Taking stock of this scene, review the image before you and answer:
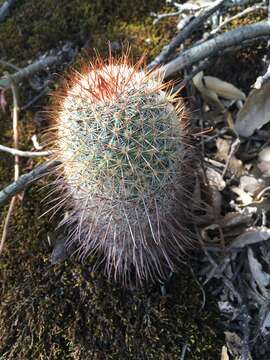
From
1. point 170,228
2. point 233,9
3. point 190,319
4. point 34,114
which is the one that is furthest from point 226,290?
point 233,9

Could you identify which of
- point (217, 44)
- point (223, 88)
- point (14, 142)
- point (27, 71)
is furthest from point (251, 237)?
point (27, 71)

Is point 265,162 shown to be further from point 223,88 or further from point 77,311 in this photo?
point 77,311

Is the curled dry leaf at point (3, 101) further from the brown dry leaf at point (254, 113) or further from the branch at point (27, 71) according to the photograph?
the brown dry leaf at point (254, 113)

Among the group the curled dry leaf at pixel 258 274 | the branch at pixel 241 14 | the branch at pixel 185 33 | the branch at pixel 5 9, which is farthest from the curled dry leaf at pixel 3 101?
the curled dry leaf at pixel 258 274

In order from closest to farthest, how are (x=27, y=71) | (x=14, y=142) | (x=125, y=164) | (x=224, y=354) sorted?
1. (x=125, y=164)
2. (x=224, y=354)
3. (x=14, y=142)
4. (x=27, y=71)

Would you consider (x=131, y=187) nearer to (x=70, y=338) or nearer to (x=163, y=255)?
(x=163, y=255)

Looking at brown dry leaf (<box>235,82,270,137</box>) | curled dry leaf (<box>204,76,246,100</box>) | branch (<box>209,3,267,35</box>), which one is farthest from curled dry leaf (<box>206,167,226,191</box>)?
branch (<box>209,3,267,35</box>)
